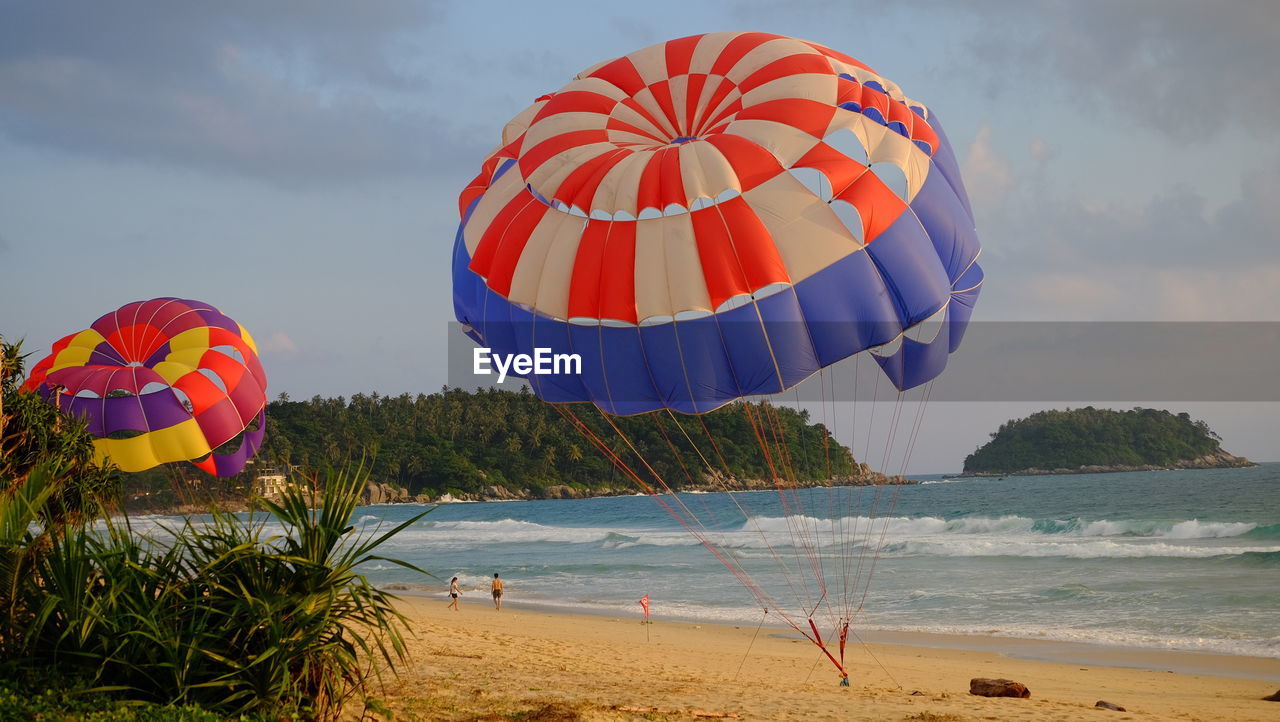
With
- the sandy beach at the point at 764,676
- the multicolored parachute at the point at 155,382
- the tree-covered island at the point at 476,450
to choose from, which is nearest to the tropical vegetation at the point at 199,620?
the sandy beach at the point at 764,676

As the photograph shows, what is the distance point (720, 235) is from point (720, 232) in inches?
1.1

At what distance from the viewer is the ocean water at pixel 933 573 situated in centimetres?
1467

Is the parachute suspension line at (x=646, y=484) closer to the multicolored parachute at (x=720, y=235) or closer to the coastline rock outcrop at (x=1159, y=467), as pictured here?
the multicolored parachute at (x=720, y=235)

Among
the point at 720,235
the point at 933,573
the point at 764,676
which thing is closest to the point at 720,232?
the point at 720,235

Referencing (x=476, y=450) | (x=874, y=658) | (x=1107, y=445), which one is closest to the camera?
(x=874, y=658)

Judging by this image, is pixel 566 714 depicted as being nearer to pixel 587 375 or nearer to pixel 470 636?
pixel 587 375

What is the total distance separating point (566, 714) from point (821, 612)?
11.9 metres

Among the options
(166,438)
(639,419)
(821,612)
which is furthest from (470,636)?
(639,419)

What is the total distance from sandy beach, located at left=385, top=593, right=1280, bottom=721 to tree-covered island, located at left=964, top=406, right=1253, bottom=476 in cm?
9645

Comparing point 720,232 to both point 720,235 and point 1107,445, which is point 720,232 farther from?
point 1107,445

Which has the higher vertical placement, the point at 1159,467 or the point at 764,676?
the point at 1159,467

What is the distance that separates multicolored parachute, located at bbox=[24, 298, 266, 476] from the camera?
12.9m

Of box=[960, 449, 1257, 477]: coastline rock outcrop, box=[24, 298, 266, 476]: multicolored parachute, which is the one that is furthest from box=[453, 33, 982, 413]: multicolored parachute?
box=[960, 449, 1257, 477]: coastline rock outcrop

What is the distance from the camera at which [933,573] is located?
21.5 metres
